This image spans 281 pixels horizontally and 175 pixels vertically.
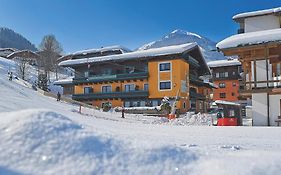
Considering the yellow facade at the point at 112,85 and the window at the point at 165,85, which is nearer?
the window at the point at 165,85

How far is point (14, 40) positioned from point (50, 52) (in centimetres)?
8579

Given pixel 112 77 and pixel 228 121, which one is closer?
pixel 228 121

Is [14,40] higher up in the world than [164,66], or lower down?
higher up

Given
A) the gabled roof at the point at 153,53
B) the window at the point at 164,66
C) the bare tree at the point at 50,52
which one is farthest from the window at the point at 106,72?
the bare tree at the point at 50,52

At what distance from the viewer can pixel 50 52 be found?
76.8 meters

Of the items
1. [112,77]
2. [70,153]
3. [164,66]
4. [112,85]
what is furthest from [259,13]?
[112,85]

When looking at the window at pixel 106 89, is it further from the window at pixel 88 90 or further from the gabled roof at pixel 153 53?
the gabled roof at pixel 153 53

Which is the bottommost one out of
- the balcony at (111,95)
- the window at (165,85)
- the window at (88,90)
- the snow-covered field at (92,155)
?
the snow-covered field at (92,155)

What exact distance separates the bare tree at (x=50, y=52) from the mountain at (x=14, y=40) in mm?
72344

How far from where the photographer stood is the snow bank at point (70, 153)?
4883 millimetres

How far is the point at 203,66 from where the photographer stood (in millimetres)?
48875

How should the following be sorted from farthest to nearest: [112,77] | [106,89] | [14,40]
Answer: [14,40], [106,89], [112,77]

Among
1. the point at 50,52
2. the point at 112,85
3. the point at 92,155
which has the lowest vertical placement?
the point at 92,155

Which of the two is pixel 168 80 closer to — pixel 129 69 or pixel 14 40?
A: pixel 129 69
